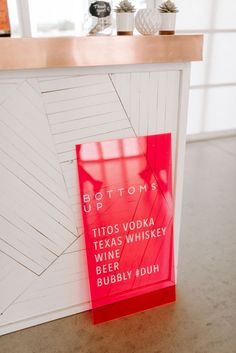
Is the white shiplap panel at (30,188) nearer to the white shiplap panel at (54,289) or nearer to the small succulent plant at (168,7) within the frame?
the white shiplap panel at (54,289)

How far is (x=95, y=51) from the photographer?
111 cm

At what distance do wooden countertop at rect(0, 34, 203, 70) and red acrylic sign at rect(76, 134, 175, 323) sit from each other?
11.4 inches

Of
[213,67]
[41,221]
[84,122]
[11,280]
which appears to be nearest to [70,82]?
[84,122]

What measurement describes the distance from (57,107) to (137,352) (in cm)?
94

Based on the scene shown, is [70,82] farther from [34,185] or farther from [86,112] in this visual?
[34,185]

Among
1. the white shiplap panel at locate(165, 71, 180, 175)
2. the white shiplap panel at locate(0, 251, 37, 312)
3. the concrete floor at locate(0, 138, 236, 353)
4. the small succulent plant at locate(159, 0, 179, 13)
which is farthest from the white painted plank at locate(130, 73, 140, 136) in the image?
the concrete floor at locate(0, 138, 236, 353)

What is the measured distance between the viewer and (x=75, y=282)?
4.68ft

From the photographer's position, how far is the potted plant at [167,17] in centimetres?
122

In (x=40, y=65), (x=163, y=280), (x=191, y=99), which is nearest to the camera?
(x=40, y=65)

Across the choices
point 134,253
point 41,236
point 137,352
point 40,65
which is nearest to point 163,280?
point 134,253

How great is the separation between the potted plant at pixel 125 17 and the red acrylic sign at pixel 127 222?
38cm

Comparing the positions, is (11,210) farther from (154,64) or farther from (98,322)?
(154,64)

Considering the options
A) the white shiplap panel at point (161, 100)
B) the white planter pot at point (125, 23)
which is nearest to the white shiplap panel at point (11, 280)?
the white shiplap panel at point (161, 100)

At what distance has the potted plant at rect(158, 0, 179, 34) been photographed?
4.01 feet
